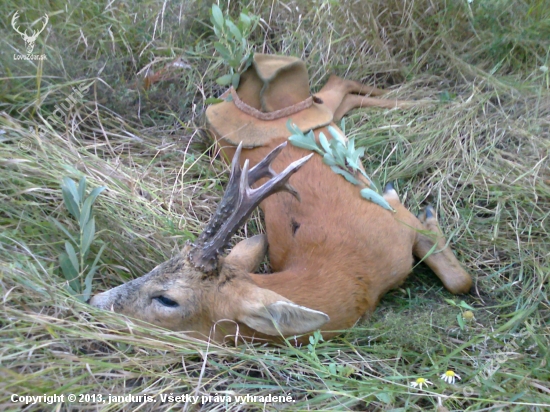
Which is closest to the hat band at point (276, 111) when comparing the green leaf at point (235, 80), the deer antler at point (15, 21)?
the green leaf at point (235, 80)

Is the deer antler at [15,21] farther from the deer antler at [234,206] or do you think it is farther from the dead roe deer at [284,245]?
the deer antler at [234,206]

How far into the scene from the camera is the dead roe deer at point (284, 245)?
9.68 ft

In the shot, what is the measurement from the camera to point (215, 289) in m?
3.04

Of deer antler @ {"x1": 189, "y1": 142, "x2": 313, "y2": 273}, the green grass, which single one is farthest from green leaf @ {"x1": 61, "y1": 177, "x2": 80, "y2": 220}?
deer antler @ {"x1": 189, "y1": 142, "x2": 313, "y2": 273}

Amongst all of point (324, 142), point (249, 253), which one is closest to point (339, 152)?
point (324, 142)

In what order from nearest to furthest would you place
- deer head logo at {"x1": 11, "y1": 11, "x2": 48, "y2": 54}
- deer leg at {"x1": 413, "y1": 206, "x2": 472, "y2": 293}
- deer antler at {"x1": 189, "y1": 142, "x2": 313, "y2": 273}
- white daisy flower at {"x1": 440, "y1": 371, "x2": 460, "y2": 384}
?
white daisy flower at {"x1": 440, "y1": 371, "x2": 460, "y2": 384}
deer antler at {"x1": 189, "y1": 142, "x2": 313, "y2": 273}
deer leg at {"x1": 413, "y1": 206, "x2": 472, "y2": 293}
deer head logo at {"x1": 11, "y1": 11, "x2": 48, "y2": 54}

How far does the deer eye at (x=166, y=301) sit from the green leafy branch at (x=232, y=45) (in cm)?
205

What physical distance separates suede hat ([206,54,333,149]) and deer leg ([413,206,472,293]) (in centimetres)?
102

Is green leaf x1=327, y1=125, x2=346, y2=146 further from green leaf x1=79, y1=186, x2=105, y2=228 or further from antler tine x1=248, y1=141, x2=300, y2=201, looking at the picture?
green leaf x1=79, y1=186, x2=105, y2=228

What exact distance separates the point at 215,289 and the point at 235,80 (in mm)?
2035

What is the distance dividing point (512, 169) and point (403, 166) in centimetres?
75

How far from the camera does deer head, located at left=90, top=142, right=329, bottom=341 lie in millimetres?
2898

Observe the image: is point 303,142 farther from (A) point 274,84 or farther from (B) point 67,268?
(B) point 67,268

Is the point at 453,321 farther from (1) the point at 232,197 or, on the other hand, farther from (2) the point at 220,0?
(2) the point at 220,0
